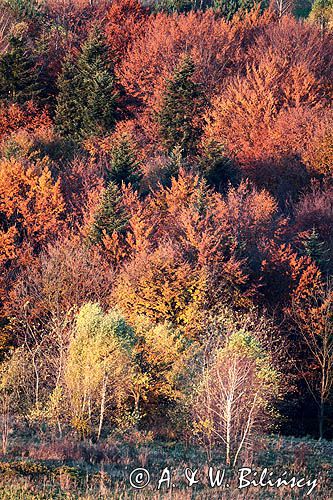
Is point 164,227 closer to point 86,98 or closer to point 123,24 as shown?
point 86,98

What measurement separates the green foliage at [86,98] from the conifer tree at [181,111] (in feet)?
13.6

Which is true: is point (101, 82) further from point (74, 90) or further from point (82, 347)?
point (82, 347)

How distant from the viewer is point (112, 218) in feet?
135

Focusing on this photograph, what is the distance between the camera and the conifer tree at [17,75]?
62031 mm

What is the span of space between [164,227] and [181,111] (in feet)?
61.9

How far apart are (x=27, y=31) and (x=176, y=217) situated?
118ft

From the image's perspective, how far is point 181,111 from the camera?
59625 mm

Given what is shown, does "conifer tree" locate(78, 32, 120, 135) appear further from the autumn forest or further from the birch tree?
the birch tree

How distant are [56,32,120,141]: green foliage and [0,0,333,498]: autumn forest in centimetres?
14

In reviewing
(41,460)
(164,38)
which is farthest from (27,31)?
(41,460)

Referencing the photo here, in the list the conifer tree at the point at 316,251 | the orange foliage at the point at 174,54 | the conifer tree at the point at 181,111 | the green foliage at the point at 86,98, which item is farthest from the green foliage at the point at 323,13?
the conifer tree at the point at 316,251

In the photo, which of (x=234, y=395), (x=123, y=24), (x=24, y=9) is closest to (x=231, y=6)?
(x=123, y=24)

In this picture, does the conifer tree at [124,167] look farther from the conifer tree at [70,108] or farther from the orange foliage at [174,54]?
the orange foliage at [174,54]

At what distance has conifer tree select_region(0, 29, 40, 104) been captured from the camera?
204 ft
